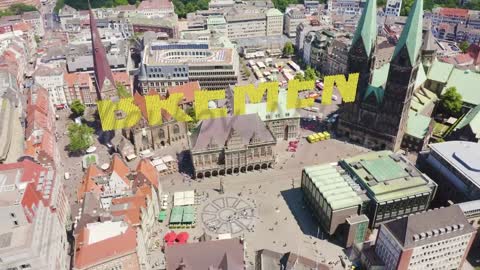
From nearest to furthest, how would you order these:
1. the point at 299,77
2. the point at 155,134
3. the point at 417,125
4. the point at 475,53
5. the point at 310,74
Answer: the point at 417,125 < the point at 155,134 < the point at 299,77 < the point at 310,74 < the point at 475,53

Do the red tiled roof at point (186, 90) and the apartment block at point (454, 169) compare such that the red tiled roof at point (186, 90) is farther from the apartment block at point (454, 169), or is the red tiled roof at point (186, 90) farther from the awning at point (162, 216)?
the apartment block at point (454, 169)

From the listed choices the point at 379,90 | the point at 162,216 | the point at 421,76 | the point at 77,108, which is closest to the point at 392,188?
the point at 379,90

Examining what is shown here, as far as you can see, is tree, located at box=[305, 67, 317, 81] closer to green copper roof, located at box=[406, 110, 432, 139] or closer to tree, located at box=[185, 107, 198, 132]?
green copper roof, located at box=[406, 110, 432, 139]

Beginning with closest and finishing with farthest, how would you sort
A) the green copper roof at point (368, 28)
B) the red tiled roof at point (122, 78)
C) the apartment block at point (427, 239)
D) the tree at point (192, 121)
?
the apartment block at point (427, 239) → the green copper roof at point (368, 28) → the tree at point (192, 121) → the red tiled roof at point (122, 78)

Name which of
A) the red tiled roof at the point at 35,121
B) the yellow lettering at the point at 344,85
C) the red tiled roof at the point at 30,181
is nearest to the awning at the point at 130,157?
the red tiled roof at the point at 35,121

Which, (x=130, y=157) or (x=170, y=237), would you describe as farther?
(x=130, y=157)

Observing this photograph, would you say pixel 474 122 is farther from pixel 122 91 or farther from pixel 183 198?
pixel 122 91

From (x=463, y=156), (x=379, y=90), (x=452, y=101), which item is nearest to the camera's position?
(x=463, y=156)
